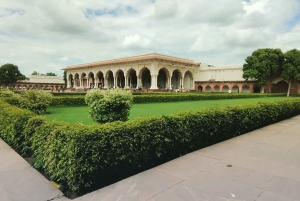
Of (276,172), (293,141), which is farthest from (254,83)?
(276,172)

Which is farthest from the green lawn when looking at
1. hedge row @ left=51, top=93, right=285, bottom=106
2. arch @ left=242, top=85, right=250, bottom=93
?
arch @ left=242, top=85, right=250, bottom=93

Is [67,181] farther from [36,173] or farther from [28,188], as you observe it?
[36,173]

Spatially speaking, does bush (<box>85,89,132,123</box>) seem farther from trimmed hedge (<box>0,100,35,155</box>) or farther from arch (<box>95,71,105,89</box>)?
arch (<box>95,71,105,89</box>)

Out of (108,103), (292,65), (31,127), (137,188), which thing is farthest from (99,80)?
(137,188)

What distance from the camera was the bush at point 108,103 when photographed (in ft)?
19.8

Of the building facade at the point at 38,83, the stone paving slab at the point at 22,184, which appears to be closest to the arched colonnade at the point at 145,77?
the building facade at the point at 38,83

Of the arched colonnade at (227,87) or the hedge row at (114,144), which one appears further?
the arched colonnade at (227,87)

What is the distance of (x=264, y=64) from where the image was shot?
1273 inches

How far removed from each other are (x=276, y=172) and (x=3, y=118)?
22.2 feet

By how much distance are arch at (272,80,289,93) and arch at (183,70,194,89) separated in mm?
13658

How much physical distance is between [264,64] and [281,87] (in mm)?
8388

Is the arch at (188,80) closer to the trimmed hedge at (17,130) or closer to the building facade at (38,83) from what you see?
the building facade at (38,83)

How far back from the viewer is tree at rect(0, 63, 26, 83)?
172 feet

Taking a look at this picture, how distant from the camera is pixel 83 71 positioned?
1996 inches
